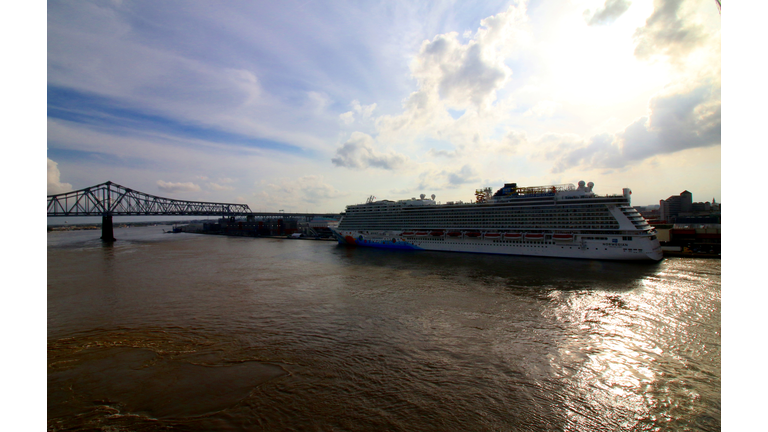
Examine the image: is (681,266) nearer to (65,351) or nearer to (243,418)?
(243,418)

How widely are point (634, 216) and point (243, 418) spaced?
91.8ft

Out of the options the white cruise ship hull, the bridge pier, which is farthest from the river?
the bridge pier

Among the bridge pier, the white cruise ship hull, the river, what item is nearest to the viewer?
the river

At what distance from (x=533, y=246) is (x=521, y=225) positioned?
253 cm

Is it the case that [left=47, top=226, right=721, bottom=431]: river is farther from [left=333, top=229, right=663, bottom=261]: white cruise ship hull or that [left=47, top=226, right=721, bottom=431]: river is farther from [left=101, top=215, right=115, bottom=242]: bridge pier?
[left=101, top=215, right=115, bottom=242]: bridge pier

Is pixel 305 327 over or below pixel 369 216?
below

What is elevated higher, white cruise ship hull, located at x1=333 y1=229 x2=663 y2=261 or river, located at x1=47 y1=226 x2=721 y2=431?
white cruise ship hull, located at x1=333 y1=229 x2=663 y2=261

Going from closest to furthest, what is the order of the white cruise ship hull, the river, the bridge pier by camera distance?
the river
the white cruise ship hull
the bridge pier

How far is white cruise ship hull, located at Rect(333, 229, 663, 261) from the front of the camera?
2181 centimetres

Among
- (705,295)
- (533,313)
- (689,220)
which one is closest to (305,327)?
(533,313)

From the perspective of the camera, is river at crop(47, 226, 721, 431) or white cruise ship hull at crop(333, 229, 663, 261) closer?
river at crop(47, 226, 721, 431)

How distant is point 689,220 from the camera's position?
51.9 m

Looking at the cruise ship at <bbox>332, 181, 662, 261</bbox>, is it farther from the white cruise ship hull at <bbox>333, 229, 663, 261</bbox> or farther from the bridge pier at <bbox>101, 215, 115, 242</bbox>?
the bridge pier at <bbox>101, 215, 115, 242</bbox>

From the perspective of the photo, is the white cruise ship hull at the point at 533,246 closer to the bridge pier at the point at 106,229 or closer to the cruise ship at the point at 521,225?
the cruise ship at the point at 521,225
